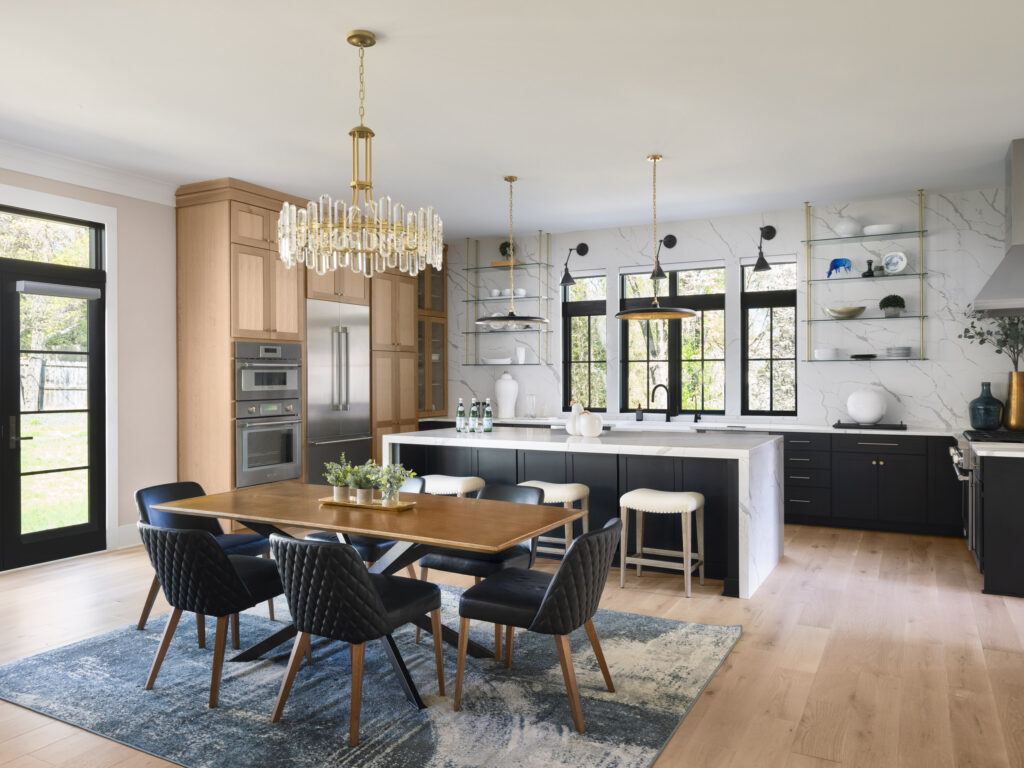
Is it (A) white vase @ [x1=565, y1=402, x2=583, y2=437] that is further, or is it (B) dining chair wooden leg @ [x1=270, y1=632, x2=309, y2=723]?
(A) white vase @ [x1=565, y1=402, x2=583, y2=437]

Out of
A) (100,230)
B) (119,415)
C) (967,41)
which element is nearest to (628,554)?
(967,41)

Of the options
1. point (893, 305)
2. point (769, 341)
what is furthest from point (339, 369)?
point (893, 305)

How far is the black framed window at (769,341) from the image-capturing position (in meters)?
6.82

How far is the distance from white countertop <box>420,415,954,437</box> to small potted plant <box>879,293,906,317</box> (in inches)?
38.9

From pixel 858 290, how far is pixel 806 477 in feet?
5.54

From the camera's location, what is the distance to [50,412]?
501 cm

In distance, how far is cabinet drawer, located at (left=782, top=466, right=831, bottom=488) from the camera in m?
6.10

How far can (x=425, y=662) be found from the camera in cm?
326

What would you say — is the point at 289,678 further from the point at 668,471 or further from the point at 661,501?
the point at 668,471

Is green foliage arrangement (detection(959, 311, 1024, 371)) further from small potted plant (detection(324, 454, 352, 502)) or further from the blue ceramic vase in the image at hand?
small potted plant (detection(324, 454, 352, 502))

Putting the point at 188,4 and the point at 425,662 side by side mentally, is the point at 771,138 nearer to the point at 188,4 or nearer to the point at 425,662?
the point at 188,4

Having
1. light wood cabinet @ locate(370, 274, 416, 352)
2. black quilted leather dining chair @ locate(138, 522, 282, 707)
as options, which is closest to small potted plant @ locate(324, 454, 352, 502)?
black quilted leather dining chair @ locate(138, 522, 282, 707)

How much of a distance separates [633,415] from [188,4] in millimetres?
5410

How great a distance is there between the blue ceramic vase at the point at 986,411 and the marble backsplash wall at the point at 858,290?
285 mm
